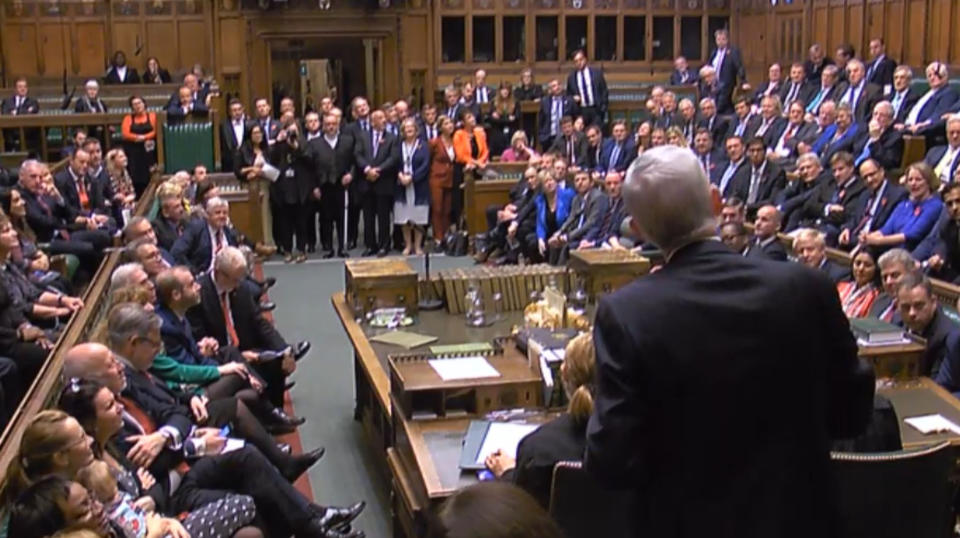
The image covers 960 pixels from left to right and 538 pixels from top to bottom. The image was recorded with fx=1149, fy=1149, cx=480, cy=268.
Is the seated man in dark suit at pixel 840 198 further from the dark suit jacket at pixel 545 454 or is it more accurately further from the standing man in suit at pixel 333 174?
the dark suit jacket at pixel 545 454

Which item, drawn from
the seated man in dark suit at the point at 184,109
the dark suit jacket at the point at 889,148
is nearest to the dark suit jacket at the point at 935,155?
the dark suit jacket at the point at 889,148

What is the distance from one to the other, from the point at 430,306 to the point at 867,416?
4350 mm

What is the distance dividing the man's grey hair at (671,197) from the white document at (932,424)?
2.22 m

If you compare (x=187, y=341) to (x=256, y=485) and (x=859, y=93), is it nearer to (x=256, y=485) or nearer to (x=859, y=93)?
(x=256, y=485)

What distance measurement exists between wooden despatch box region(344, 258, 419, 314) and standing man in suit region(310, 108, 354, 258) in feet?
16.4

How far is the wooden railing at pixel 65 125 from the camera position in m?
11.6

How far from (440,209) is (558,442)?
8.80 meters

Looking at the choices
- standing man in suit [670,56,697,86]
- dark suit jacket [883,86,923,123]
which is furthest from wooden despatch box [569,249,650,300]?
standing man in suit [670,56,697,86]

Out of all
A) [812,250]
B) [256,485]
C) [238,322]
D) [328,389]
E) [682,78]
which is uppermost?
[682,78]

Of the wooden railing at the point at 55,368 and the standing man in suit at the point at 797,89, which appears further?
the standing man in suit at the point at 797,89


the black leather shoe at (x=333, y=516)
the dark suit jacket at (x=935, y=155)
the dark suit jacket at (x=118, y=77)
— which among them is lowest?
the black leather shoe at (x=333, y=516)

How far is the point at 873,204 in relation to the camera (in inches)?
317

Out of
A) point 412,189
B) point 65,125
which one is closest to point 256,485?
point 412,189

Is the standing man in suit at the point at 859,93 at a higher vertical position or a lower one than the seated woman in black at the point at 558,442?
higher
